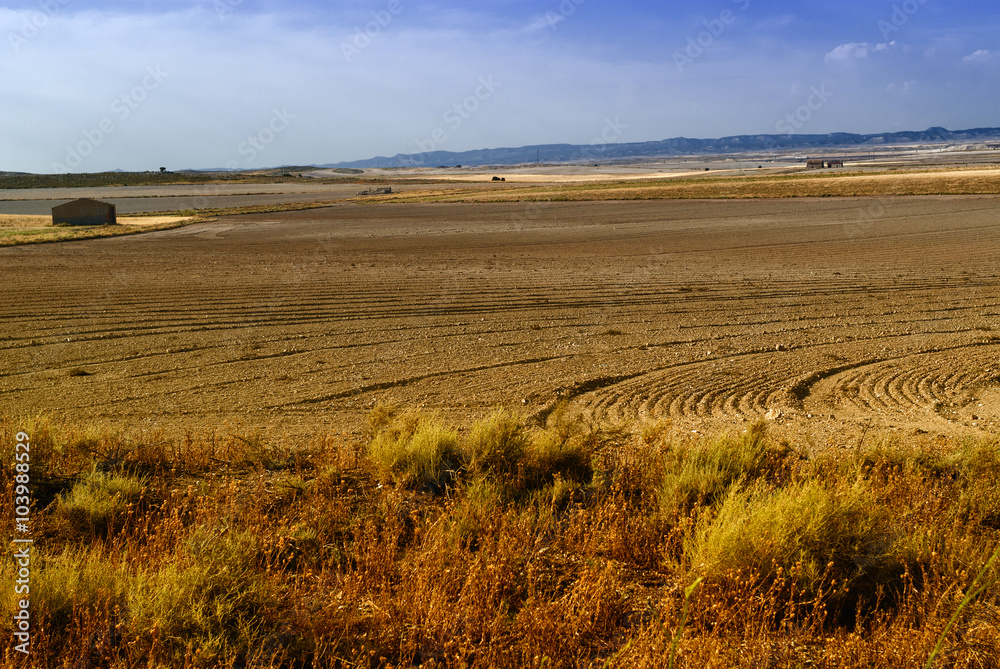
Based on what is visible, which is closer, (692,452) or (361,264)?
(692,452)

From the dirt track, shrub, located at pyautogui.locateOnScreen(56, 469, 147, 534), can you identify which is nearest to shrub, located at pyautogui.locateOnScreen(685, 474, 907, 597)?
the dirt track

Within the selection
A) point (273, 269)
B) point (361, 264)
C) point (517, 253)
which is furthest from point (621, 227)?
point (273, 269)

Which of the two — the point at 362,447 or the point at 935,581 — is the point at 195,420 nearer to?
the point at 362,447

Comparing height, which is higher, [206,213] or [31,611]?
[206,213]

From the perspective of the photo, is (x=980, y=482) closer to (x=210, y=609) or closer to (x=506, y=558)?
(x=506, y=558)

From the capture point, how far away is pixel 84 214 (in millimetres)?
51062

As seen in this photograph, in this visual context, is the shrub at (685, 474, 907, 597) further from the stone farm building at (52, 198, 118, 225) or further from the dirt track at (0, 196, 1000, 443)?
the stone farm building at (52, 198, 118, 225)

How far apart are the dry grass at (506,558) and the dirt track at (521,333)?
8.51ft

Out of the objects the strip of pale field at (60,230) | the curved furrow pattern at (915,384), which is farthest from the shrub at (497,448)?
the strip of pale field at (60,230)

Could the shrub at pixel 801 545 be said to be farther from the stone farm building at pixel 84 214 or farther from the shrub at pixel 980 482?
the stone farm building at pixel 84 214

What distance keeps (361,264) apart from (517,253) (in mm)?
6395

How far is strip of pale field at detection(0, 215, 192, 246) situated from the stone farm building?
1974 mm

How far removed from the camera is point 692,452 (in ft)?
20.2

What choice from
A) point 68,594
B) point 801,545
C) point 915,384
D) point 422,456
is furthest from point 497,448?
point 915,384
